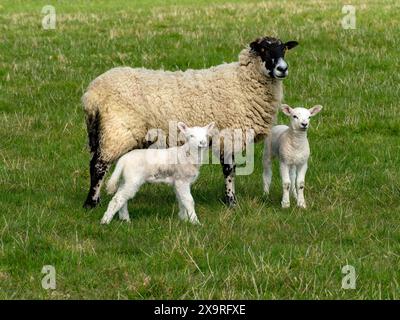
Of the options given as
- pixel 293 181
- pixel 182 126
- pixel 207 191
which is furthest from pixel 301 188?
pixel 182 126

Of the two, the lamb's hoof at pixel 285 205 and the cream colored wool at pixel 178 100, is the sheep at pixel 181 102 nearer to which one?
the cream colored wool at pixel 178 100

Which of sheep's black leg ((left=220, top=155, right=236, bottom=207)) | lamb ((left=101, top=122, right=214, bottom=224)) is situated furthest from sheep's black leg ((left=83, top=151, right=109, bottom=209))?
sheep's black leg ((left=220, top=155, right=236, bottom=207))

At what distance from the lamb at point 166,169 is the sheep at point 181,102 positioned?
69 cm

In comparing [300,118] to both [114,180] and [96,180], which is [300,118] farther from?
[96,180]

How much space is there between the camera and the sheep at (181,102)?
357 inches

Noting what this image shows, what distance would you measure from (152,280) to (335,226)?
236cm

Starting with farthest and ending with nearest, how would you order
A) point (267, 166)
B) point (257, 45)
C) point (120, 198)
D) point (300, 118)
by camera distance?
1. point (267, 166)
2. point (257, 45)
3. point (300, 118)
4. point (120, 198)

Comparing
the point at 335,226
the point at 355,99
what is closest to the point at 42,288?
the point at 335,226

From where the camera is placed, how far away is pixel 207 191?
9930 mm

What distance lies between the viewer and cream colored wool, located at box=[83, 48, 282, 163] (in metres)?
9.06

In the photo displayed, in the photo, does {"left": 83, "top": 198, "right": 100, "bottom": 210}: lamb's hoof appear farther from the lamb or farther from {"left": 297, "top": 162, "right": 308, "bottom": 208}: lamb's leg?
{"left": 297, "top": 162, "right": 308, "bottom": 208}: lamb's leg

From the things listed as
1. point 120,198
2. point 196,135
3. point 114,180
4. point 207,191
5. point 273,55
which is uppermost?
point 273,55

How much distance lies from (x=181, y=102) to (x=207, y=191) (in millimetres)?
1295

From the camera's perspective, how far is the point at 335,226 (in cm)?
811
